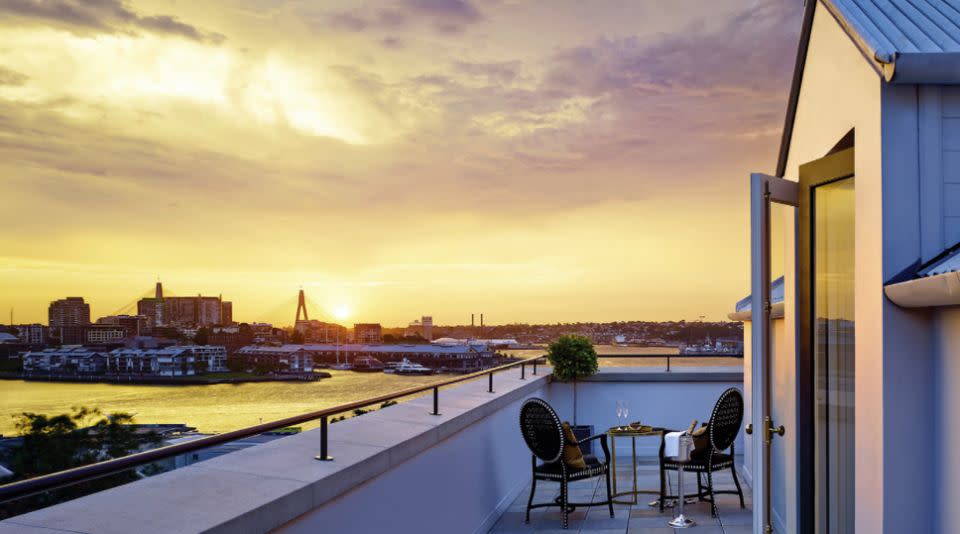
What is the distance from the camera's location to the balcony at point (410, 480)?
270 cm

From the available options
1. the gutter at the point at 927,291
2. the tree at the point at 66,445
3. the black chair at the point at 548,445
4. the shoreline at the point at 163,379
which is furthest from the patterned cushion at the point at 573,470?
the shoreline at the point at 163,379

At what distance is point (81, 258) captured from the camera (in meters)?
35.6

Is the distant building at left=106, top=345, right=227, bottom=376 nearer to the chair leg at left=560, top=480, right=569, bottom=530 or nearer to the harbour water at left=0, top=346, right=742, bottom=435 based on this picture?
the harbour water at left=0, top=346, right=742, bottom=435

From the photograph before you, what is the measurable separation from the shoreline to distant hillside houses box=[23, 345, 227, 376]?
0.58ft

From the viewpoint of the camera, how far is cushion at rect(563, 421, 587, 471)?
6.44 meters

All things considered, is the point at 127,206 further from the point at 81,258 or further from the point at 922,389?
the point at 922,389

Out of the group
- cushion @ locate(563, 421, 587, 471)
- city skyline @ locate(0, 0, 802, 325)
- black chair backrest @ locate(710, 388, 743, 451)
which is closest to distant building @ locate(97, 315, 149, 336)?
city skyline @ locate(0, 0, 802, 325)

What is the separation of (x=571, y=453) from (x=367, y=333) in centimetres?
2427

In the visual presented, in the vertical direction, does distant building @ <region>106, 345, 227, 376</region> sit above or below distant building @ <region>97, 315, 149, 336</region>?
below

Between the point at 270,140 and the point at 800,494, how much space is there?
25.5m

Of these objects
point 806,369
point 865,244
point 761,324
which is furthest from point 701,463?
point 865,244

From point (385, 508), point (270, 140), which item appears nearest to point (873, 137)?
point (385, 508)

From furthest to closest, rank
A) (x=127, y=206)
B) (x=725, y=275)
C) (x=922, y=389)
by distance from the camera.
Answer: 1. (x=127, y=206)
2. (x=725, y=275)
3. (x=922, y=389)

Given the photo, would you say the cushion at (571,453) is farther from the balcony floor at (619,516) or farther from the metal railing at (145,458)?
the metal railing at (145,458)
